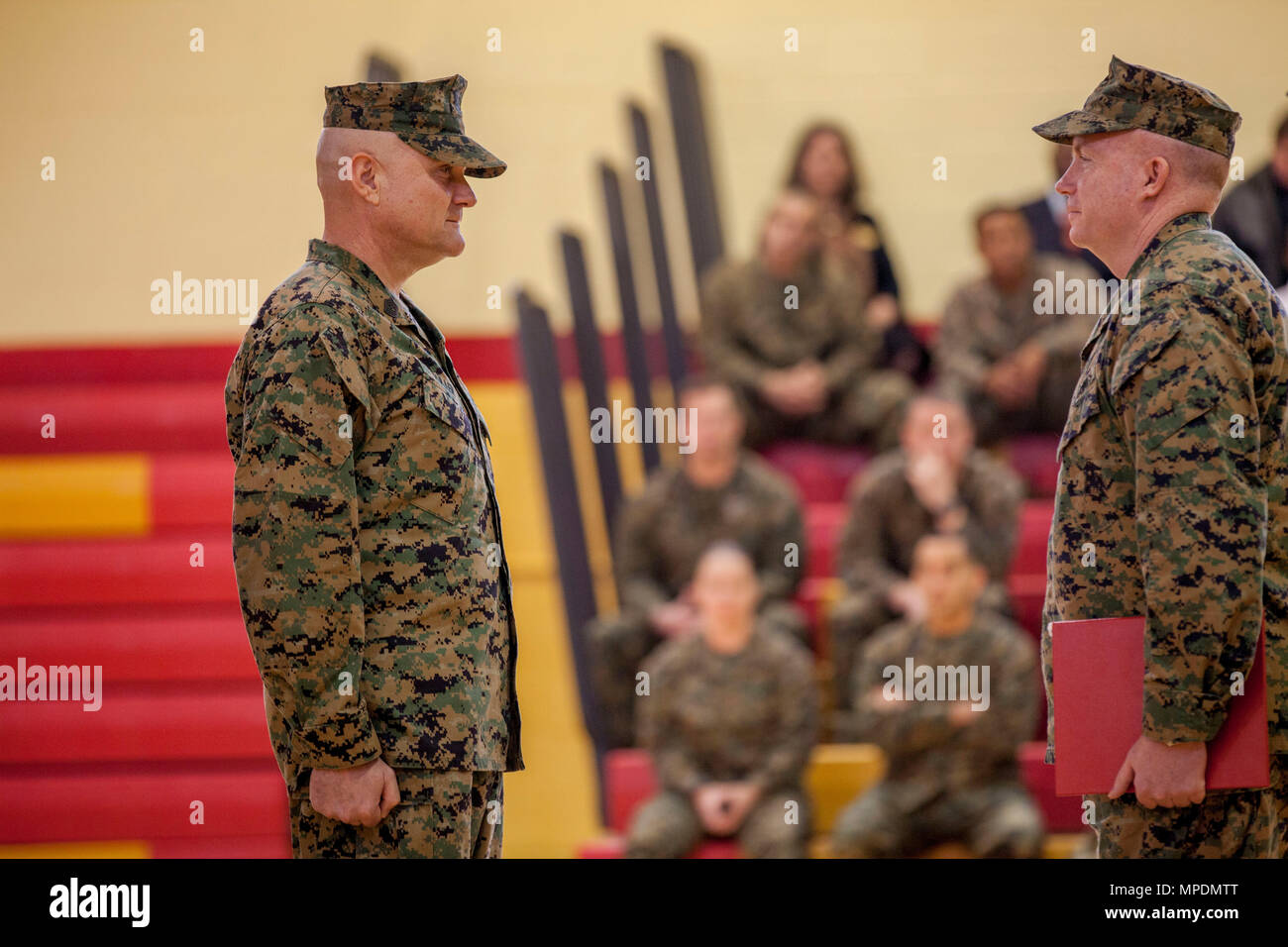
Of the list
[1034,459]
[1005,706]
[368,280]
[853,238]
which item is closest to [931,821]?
[1005,706]

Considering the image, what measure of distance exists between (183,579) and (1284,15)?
147 inches

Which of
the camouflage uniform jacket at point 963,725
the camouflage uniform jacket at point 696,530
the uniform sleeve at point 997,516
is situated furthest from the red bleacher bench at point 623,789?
the uniform sleeve at point 997,516

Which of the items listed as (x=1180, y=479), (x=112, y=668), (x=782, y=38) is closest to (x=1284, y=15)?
(x=782, y=38)

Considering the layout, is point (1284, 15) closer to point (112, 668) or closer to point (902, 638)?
point (902, 638)

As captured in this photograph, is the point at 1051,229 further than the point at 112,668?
Yes


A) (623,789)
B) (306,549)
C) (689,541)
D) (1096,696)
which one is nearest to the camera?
(306,549)

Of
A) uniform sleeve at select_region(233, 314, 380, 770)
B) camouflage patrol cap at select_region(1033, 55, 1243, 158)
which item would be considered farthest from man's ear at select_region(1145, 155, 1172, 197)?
uniform sleeve at select_region(233, 314, 380, 770)

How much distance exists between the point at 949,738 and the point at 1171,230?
219cm

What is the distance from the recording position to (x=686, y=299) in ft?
15.2

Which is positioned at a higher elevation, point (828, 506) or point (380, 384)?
point (380, 384)

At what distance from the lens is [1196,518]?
1.73m

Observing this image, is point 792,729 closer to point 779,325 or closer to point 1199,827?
point 779,325

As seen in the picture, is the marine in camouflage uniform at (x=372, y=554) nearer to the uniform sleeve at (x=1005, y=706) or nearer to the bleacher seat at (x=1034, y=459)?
the uniform sleeve at (x=1005, y=706)

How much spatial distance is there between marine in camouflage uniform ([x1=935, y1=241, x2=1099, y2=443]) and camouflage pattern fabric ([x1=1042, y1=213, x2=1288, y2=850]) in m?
2.48
